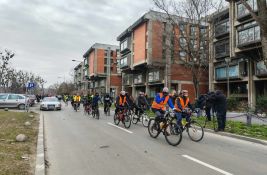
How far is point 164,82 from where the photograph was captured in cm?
4678

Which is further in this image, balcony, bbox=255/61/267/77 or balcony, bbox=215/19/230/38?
balcony, bbox=215/19/230/38

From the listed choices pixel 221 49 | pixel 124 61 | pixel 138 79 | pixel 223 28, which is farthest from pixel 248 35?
pixel 124 61

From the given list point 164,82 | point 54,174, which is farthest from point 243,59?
point 54,174

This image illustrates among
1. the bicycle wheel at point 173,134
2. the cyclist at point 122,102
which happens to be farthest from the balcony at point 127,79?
the bicycle wheel at point 173,134

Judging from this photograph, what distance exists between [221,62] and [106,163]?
3655 cm

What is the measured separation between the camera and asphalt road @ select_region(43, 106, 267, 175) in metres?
6.70

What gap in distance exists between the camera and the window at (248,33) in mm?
31628

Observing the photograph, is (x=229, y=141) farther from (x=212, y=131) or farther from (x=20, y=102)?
(x=20, y=102)

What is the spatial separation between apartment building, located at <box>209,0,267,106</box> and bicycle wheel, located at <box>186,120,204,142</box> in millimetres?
19681

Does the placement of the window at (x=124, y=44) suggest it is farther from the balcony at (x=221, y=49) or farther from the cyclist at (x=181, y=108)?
the cyclist at (x=181, y=108)

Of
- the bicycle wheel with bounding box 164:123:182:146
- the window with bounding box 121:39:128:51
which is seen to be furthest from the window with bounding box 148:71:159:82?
the bicycle wheel with bounding box 164:123:182:146

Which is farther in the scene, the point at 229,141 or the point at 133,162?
the point at 229,141

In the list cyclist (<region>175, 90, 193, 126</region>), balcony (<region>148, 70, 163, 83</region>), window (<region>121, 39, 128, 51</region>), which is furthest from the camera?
window (<region>121, 39, 128, 51</region>)

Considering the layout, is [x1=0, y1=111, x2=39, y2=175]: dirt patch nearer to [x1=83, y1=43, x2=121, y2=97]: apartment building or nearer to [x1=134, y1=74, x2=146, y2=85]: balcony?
[x1=134, y1=74, x2=146, y2=85]: balcony
